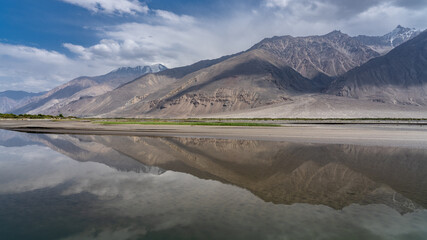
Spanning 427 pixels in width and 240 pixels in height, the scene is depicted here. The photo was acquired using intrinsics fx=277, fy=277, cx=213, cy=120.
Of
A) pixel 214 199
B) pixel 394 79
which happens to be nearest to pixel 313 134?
pixel 214 199

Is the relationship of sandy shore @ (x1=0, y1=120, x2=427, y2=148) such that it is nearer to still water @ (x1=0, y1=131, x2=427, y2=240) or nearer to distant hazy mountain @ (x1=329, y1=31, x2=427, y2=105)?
still water @ (x1=0, y1=131, x2=427, y2=240)

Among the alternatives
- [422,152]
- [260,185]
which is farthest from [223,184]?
[422,152]

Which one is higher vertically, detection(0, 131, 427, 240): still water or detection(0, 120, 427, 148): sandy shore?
detection(0, 131, 427, 240): still water

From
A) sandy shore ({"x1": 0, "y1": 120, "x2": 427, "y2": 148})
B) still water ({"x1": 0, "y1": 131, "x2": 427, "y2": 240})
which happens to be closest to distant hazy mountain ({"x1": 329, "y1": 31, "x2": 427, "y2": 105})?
sandy shore ({"x1": 0, "y1": 120, "x2": 427, "y2": 148})

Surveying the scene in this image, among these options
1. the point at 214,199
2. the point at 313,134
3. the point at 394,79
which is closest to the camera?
the point at 214,199

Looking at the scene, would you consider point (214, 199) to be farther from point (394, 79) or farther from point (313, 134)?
point (394, 79)

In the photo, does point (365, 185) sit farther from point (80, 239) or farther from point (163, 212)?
point (80, 239)
